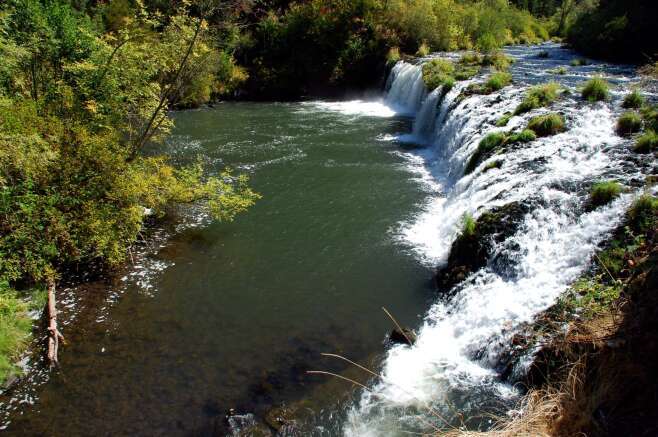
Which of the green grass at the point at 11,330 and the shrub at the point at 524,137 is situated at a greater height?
the shrub at the point at 524,137

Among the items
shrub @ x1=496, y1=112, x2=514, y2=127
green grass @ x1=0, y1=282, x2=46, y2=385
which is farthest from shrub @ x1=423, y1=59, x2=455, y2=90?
green grass @ x1=0, y1=282, x2=46, y2=385

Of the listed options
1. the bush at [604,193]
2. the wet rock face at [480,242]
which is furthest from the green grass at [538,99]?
the bush at [604,193]

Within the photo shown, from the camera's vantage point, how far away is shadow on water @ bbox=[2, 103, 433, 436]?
734 cm

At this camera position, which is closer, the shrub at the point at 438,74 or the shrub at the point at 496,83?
the shrub at the point at 496,83

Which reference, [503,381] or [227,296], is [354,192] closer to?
[227,296]

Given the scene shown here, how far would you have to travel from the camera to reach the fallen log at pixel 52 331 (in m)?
8.16

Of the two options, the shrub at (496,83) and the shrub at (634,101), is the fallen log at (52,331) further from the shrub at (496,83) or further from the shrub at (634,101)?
the shrub at (496,83)

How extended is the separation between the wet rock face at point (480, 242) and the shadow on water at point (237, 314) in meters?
0.62

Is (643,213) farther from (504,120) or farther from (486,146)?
(504,120)

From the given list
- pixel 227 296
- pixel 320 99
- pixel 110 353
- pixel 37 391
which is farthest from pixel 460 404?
pixel 320 99

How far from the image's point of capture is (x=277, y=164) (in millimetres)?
18766

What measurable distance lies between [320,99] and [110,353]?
90.8 feet

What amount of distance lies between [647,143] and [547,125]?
3.03 metres

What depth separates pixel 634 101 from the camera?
43.1ft
